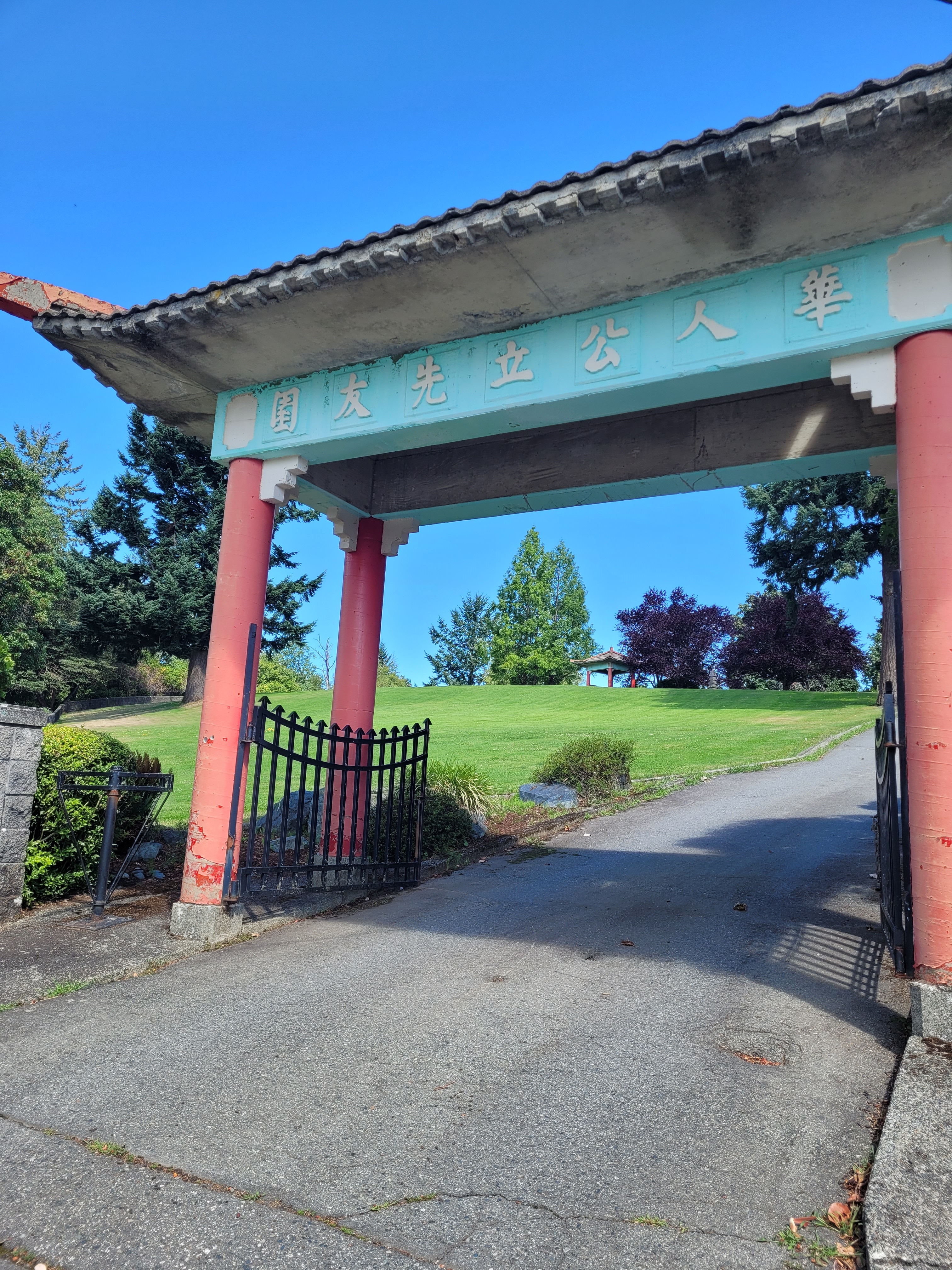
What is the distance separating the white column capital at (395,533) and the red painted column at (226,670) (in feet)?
6.23

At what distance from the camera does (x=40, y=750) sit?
6.29 metres

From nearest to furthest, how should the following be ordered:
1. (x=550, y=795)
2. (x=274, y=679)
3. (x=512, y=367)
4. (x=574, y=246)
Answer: (x=574, y=246) < (x=512, y=367) < (x=550, y=795) < (x=274, y=679)

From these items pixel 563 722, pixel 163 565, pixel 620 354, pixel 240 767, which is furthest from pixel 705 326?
pixel 163 565

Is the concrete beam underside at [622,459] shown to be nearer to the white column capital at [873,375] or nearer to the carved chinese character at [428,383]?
the carved chinese character at [428,383]

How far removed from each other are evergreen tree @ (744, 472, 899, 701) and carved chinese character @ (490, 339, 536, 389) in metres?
28.2

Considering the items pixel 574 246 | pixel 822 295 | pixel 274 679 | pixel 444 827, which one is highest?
pixel 574 246

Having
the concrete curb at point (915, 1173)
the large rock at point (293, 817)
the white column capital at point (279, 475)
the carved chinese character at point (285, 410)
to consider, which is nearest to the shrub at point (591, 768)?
the large rock at point (293, 817)

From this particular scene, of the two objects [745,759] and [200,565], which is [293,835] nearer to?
[745,759]

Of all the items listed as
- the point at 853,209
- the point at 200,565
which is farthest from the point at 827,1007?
the point at 200,565

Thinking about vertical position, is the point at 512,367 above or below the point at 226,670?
above

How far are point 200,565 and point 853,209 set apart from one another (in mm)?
30999

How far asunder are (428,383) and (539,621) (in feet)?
179

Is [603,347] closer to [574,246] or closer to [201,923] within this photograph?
[574,246]

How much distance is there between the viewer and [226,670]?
6.43m
